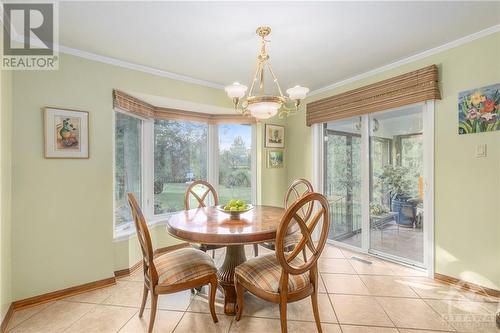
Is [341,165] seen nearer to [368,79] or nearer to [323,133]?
[323,133]

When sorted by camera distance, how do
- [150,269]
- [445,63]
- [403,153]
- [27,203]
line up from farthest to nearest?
[403,153]
[445,63]
[27,203]
[150,269]

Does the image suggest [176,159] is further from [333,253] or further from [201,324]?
[333,253]

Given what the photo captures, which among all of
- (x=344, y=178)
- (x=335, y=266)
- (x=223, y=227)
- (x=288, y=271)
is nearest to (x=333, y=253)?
(x=335, y=266)

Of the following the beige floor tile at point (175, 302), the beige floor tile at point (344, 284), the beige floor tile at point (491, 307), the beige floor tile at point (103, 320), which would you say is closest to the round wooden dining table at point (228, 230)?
the beige floor tile at point (175, 302)

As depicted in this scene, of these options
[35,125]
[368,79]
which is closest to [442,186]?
[368,79]

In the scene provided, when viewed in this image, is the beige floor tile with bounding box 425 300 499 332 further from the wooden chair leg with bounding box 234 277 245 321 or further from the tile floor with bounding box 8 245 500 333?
the wooden chair leg with bounding box 234 277 245 321

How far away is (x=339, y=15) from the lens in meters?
1.83

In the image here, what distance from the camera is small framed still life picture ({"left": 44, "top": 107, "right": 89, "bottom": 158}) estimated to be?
2180mm

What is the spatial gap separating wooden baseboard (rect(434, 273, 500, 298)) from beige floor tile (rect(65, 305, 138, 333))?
2969 mm

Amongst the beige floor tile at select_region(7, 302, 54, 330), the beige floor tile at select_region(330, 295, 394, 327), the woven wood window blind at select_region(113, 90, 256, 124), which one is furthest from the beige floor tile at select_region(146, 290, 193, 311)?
the woven wood window blind at select_region(113, 90, 256, 124)

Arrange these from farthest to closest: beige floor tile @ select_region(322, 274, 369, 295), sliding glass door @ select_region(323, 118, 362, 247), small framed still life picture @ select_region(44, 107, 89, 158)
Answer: sliding glass door @ select_region(323, 118, 362, 247) < beige floor tile @ select_region(322, 274, 369, 295) < small framed still life picture @ select_region(44, 107, 89, 158)

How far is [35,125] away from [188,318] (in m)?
2.15

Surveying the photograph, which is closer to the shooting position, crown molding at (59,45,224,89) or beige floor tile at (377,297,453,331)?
beige floor tile at (377,297,453,331)

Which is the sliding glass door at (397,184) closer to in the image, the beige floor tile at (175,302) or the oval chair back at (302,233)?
the oval chair back at (302,233)
